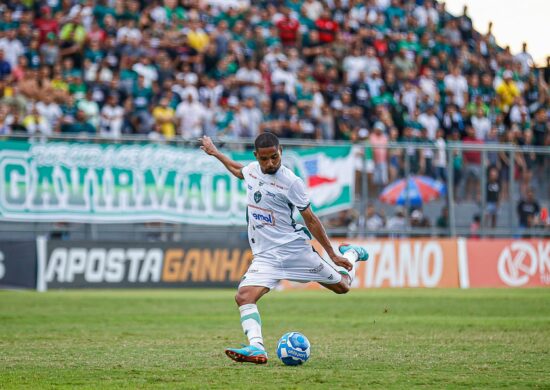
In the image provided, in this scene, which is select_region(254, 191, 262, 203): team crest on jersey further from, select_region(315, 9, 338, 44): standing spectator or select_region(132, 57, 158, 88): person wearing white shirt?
select_region(315, 9, 338, 44): standing spectator

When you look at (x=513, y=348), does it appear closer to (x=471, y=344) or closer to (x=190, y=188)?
(x=471, y=344)

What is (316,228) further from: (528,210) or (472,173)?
(528,210)

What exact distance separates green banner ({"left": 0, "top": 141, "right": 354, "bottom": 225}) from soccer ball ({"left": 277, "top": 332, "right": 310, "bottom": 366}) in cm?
1385

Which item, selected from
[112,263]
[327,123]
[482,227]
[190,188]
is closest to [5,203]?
[112,263]

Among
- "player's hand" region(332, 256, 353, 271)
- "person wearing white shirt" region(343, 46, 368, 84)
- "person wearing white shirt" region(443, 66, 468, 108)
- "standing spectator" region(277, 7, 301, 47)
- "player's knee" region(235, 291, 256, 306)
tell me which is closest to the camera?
"player's knee" region(235, 291, 256, 306)

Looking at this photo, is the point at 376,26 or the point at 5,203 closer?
the point at 5,203

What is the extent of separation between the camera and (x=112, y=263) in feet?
79.5

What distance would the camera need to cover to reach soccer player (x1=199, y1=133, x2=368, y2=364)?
1091cm

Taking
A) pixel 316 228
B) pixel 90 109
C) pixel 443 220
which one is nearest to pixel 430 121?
pixel 443 220

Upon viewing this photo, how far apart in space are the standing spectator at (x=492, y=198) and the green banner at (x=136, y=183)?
3.78m

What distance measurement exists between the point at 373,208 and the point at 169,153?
5226 mm

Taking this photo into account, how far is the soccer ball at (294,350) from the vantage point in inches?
422

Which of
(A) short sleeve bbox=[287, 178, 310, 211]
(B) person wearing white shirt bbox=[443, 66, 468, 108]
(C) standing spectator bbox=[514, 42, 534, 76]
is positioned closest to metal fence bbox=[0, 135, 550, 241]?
(B) person wearing white shirt bbox=[443, 66, 468, 108]

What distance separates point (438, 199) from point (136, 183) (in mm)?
7609
